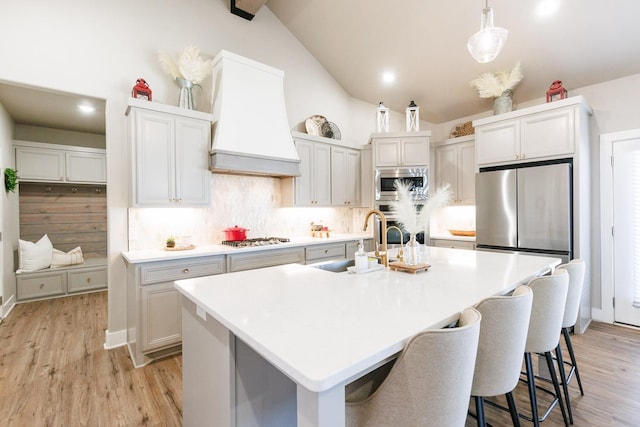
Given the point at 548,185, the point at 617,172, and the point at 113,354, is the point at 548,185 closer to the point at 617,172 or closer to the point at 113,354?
the point at 617,172

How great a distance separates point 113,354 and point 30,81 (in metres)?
2.55

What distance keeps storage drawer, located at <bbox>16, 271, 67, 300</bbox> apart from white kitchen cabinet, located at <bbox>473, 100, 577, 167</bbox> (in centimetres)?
605

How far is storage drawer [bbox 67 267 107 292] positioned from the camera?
441 cm

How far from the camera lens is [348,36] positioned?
4.06 metres

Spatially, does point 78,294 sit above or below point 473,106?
below

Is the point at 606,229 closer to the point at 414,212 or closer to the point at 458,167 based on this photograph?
the point at 458,167

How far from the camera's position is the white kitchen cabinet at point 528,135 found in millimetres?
3275

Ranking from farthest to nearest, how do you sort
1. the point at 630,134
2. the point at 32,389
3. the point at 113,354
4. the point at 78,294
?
the point at 78,294 < the point at 630,134 < the point at 113,354 < the point at 32,389

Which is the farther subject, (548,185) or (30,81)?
(548,185)

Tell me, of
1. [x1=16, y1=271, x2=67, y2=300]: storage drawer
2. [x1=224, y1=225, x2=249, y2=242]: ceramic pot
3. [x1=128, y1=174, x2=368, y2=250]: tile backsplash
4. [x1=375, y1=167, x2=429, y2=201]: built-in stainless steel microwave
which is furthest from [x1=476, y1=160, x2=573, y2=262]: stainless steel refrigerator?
[x1=16, y1=271, x2=67, y2=300]: storage drawer

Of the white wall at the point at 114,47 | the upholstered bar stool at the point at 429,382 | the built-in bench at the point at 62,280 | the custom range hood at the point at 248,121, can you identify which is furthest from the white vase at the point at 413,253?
the built-in bench at the point at 62,280

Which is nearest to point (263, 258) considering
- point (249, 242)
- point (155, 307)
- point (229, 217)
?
point (249, 242)

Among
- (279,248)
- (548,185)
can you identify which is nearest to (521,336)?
(279,248)

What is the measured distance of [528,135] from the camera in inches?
139
